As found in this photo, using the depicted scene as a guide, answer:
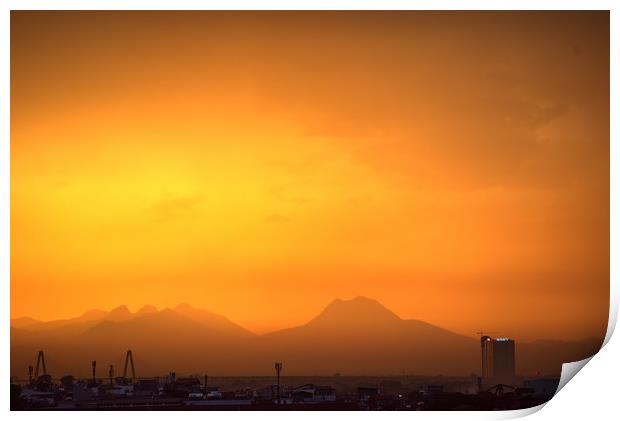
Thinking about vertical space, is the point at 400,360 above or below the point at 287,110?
below

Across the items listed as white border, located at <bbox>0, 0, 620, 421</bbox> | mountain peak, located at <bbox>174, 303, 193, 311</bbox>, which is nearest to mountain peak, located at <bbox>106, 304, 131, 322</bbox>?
mountain peak, located at <bbox>174, 303, 193, 311</bbox>

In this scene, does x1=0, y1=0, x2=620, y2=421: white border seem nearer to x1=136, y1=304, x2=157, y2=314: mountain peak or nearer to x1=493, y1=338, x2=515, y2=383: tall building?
x1=493, y1=338, x2=515, y2=383: tall building

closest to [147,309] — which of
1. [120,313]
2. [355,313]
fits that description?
[120,313]

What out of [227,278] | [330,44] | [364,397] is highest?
[330,44]
